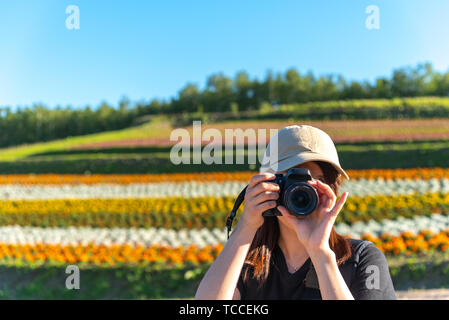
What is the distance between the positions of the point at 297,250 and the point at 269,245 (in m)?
0.10

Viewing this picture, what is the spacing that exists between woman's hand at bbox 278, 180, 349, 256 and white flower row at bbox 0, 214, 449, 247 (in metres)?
3.52

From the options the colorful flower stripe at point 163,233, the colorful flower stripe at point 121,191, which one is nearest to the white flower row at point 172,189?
the colorful flower stripe at point 121,191

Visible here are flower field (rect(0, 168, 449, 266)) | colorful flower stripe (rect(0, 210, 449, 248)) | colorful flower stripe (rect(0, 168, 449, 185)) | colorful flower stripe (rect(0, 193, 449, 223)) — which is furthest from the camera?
colorful flower stripe (rect(0, 168, 449, 185))

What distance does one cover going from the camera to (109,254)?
13.5 feet

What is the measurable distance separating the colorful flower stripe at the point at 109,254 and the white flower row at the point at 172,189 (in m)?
2.84

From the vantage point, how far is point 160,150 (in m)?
14.6

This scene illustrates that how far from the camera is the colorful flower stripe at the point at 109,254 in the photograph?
3.90 meters

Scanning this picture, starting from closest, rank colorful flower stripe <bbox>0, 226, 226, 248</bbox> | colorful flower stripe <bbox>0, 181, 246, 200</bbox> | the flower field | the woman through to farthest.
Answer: the woman < the flower field < colorful flower stripe <bbox>0, 226, 226, 248</bbox> < colorful flower stripe <bbox>0, 181, 246, 200</bbox>

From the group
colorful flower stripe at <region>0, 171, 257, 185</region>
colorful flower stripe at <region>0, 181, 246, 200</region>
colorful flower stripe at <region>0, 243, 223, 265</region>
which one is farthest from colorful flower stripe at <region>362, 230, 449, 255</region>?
colorful flower stripe at <region>0, 171, 257, 185</region>

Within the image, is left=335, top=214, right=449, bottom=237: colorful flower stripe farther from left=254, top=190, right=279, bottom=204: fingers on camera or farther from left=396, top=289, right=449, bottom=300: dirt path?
left=254, top=190, right=279, bottom=204: fingers on camera

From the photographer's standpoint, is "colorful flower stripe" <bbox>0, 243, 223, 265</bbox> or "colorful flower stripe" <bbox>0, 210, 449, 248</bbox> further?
"colorful flower stripe" <bbox>0, 210, 449, 248</bbox>

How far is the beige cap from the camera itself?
1.20 m
